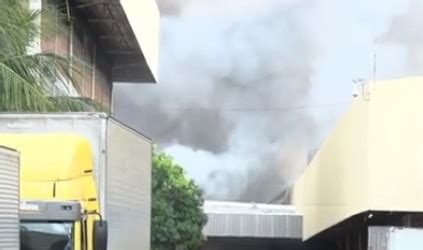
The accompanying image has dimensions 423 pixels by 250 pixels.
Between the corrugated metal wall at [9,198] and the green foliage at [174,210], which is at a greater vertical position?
the green foliage at [174,210]

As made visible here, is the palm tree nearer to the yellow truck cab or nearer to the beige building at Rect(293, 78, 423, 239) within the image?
the yellow truck cab

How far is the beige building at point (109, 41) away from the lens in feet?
105

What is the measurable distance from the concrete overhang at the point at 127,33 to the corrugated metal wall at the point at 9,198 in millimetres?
24466

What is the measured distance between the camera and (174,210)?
1426 inches

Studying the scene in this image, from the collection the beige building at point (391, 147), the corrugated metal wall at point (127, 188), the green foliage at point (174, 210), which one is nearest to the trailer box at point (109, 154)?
the corrugated metal wall at point (127, 188)

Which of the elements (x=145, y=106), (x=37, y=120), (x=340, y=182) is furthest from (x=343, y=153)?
(x=145, y=106)

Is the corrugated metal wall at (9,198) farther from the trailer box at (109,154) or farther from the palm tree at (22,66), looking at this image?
the palm tree at (22,66)

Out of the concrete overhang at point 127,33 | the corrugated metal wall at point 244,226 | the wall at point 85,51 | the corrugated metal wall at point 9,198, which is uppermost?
the concrete overhang at point 127,33

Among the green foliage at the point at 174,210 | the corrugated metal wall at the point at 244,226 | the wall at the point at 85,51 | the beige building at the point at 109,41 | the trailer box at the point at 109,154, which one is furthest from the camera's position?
the corrugated metal wall at the point at 244,226

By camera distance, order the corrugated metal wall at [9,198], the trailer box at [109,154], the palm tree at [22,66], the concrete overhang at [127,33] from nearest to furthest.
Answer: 1. the corrugated metal wall at [9,198]
2. the trailer box at [109,154]
3. the palm tree at [22,66]
4. the concrete overhang at [127,33]

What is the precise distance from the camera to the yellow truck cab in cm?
898

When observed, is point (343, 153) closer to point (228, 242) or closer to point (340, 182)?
point (340, 182)

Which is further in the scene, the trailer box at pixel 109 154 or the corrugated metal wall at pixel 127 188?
the corrugated metal wall at pixel 127 188

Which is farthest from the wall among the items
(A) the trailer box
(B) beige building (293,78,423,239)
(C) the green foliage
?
(A) the trailer box
